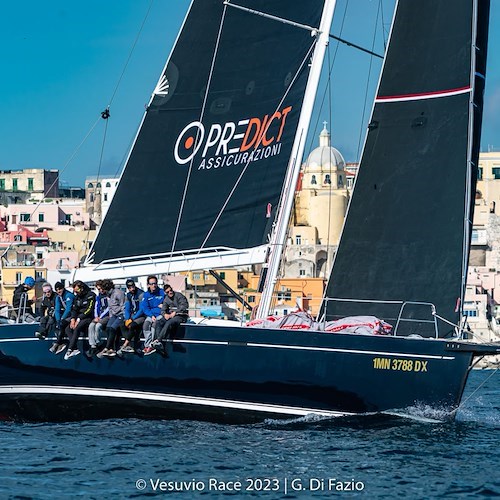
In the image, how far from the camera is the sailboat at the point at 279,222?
16391 millimetres

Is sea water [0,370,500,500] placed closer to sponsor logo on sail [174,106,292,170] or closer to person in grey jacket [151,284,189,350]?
person in grey jacket [151,284,189,350]

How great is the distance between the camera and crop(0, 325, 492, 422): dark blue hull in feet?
52.7

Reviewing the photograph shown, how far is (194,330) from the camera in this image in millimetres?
17000

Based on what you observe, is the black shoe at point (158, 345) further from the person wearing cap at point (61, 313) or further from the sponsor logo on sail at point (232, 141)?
the sponsor logo on sail at point (232, 141)

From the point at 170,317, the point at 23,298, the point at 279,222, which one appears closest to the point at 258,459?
the point at 170,317

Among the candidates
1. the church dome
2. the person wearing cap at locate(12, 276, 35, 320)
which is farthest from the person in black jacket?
the church dome

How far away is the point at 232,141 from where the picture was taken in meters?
18.3

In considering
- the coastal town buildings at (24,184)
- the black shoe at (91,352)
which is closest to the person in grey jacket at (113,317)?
the black shoe at (91,352)

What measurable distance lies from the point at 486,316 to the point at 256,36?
6294 cm

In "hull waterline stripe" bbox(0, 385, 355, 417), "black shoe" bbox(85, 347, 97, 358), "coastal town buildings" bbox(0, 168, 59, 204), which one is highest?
"coastal town buildings" bbox(0, 168, 59, 204)

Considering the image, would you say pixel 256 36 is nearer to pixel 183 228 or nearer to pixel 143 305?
pixel 183 228

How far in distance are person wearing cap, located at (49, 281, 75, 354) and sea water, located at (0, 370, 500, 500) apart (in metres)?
1.11

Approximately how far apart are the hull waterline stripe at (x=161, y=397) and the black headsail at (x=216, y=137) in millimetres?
2037

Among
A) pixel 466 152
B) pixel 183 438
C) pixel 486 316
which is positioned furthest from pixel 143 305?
pixel 486 316
